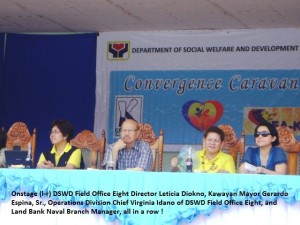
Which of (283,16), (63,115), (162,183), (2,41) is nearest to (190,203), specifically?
(162,183)

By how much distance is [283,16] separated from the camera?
21.5 feet

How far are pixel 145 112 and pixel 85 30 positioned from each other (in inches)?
46.5

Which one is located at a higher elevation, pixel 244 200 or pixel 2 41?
pixel 2 41

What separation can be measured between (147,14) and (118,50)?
856mm

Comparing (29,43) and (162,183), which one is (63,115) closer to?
(29,43)

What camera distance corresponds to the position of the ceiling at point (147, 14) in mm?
6320

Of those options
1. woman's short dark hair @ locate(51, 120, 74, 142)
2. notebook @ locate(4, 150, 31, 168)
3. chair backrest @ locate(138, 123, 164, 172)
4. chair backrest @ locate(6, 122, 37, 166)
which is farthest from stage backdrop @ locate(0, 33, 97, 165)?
notebook @ locate(4, 150, 31, 168)

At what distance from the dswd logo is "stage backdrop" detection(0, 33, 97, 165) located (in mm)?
195

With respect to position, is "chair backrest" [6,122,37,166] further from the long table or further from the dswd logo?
the dswd logo

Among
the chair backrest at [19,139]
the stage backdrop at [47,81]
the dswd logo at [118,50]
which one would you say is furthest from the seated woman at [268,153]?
the stage backdrop at [47,81]

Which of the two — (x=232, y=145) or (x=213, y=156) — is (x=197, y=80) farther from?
(x=213, y=156)

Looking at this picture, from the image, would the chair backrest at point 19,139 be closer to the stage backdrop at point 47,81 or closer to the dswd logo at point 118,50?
the stage backdrop at point 47,81

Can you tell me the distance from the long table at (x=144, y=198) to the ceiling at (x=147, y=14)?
322 centimetres

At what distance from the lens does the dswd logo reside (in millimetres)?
7473
